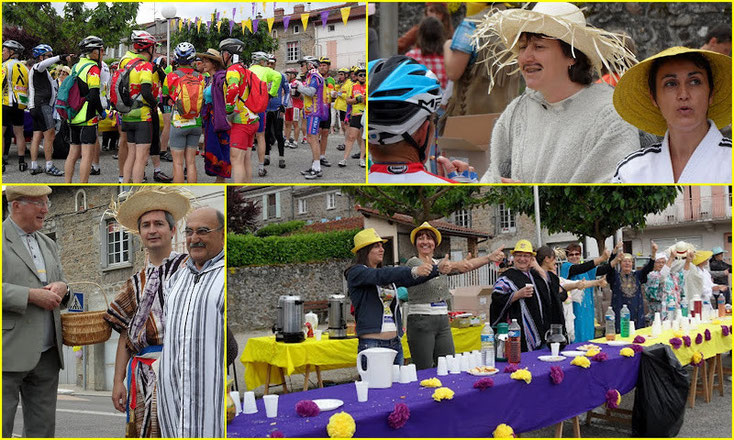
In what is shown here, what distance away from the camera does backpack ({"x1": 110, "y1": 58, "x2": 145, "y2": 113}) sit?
465cm

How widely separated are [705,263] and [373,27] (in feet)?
16.5

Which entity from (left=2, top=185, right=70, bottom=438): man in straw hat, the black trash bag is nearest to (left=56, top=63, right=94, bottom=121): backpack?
(left=2, top=185, right=70, bottom=438): man in straw hat

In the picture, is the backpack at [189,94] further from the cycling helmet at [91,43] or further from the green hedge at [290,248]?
the green hedge at [290,248]

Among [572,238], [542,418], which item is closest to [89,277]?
A: [542,418]

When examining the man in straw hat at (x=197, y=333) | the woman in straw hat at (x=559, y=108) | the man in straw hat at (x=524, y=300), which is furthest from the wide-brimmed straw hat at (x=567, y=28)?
the man in straw hat at (x=197, y=333)

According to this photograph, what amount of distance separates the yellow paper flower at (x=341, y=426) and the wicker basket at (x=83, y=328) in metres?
1.12

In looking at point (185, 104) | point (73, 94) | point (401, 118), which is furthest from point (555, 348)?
point (73, 94)

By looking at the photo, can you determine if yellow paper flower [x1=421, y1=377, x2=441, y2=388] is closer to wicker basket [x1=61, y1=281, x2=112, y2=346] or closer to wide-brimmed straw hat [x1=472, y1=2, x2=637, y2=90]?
wicker basket [x1=61, y1=281, x2=112, y2=346]

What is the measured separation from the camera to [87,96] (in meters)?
4.89

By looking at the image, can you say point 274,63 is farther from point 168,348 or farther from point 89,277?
point 168,348

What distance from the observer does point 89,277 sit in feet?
9.53

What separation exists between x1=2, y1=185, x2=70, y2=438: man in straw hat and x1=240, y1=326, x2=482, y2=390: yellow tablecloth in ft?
6.76

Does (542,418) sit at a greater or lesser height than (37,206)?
lesser

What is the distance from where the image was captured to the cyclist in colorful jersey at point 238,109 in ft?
15.6
